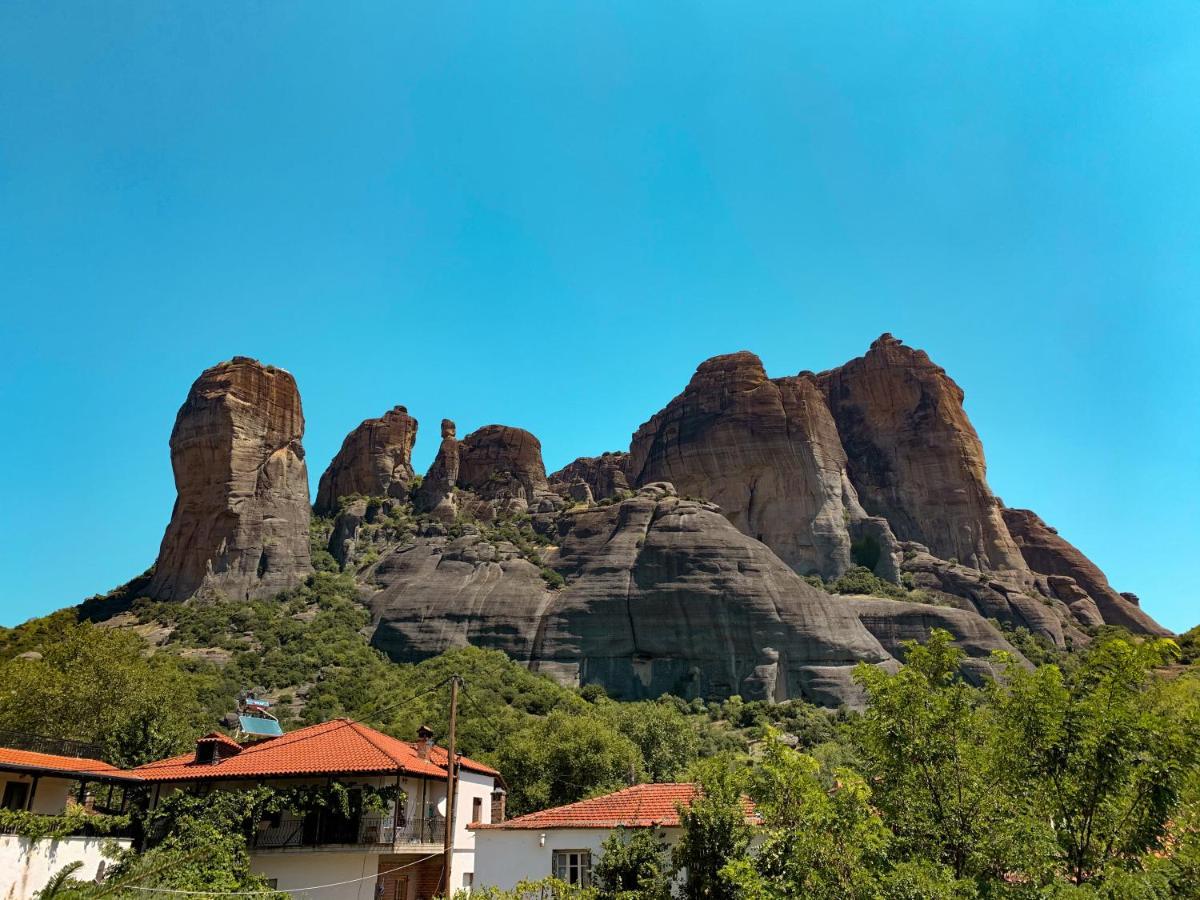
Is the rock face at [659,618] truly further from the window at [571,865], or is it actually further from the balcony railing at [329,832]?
the window at [571,865]

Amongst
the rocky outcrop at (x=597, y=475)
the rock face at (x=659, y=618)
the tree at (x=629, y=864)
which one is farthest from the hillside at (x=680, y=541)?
the tree at (x=629, y=864)

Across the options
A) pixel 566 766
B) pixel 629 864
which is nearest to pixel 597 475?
pixel 566 766

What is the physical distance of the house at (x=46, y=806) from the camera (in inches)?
857

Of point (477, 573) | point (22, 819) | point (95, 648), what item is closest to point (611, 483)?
point (477, 573)

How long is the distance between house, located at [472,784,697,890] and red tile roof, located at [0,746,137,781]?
12.8 metres

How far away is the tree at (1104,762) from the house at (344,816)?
66.7 ft

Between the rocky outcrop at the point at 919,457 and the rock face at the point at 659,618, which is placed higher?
the rocky outcrop at the point at 919,457

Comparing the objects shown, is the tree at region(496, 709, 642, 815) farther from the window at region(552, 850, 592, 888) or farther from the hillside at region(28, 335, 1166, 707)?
the hillside at region(28, 335, 1166, 707)

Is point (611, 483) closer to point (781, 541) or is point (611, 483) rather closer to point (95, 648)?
point (781, 541)

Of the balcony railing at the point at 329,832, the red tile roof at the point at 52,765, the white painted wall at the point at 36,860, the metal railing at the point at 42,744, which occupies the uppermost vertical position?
the metal railing at the point at 42,744

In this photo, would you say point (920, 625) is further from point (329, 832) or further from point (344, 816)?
point (329, 832)

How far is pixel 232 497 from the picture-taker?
86.6 m

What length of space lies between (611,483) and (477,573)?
2383 inches

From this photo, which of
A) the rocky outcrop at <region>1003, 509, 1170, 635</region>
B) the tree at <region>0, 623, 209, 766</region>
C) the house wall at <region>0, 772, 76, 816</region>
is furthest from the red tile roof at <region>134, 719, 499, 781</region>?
the rocky outcrop at <region>1003, 509, 1170, 635</region>
